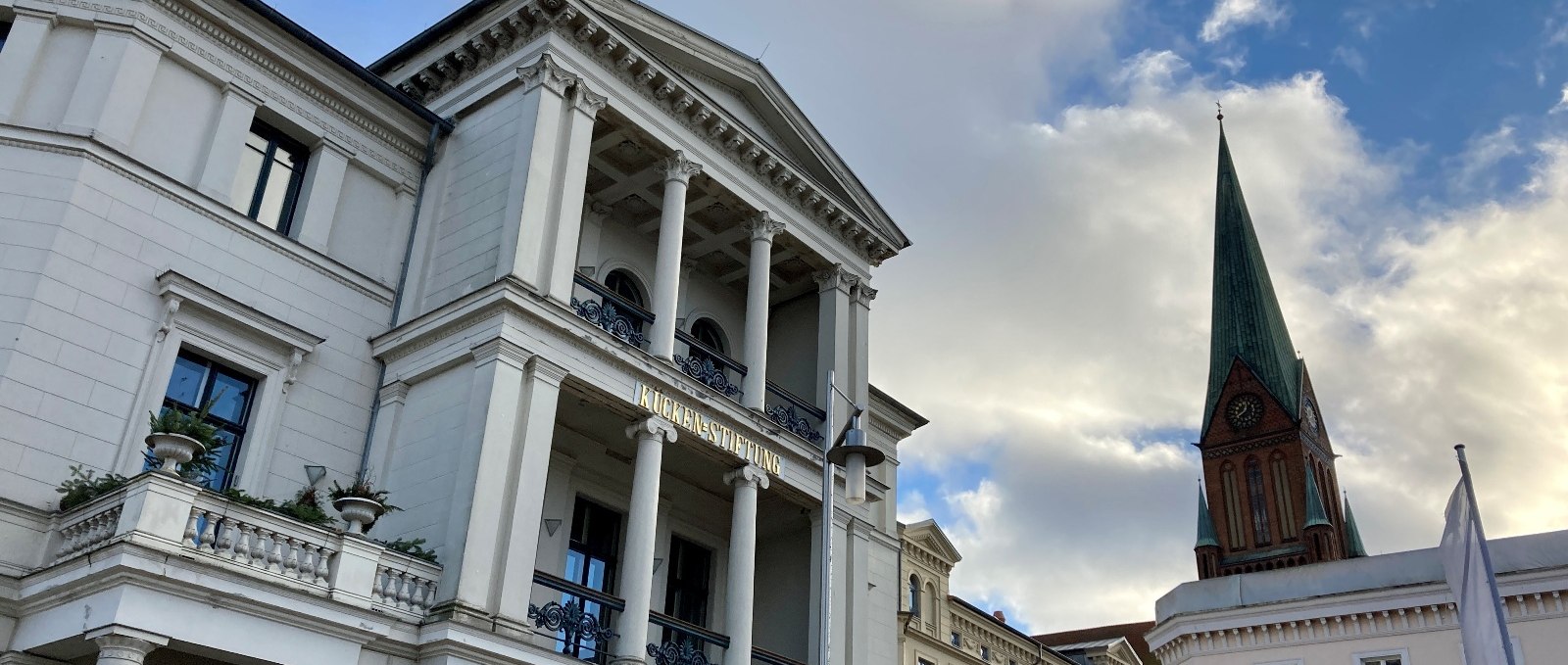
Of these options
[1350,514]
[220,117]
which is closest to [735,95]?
[220,117]

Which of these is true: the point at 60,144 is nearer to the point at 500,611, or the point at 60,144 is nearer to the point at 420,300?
the point at 420,300

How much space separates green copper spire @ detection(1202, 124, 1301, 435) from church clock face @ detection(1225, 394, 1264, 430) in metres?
1.34

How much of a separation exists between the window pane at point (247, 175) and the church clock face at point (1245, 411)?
312 ft

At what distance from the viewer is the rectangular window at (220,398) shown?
16.9 meters

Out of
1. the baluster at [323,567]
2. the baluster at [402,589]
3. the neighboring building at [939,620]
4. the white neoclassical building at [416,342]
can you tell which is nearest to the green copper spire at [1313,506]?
the neighboring building at [939,620]

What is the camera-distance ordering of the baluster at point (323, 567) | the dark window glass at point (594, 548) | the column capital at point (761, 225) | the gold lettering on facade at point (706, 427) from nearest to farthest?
the baluster at point (323, 567)
the gold lettering on facade at point (706, 427)
the dark window glass at point (594, 548)
the column capital at point (761, 225)

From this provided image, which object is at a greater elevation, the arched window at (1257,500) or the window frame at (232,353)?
the arched window at (1257,500)

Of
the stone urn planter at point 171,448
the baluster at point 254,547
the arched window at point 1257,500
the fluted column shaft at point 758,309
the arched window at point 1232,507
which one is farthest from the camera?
the arched window at point 1232,507

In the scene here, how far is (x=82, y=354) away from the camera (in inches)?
619

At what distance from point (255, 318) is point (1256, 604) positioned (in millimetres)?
28998

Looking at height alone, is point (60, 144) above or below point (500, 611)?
above

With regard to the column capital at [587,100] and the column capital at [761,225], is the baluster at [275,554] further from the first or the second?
the column capital at [761,225]

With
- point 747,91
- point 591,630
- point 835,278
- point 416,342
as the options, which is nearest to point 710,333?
point 835,278

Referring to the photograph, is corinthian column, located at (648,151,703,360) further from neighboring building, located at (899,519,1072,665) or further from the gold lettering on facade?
neighboring building, located at (899,519,1072,665)
